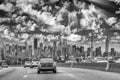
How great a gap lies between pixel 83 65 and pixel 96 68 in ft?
31.1

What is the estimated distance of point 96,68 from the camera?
5047cm

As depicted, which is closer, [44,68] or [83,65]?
[44,68]

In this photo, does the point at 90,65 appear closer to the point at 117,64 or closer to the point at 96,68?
the point at 96,68

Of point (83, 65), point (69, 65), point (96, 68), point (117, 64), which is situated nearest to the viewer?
point (117, 64)

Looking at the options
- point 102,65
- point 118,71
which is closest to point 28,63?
point 102,65

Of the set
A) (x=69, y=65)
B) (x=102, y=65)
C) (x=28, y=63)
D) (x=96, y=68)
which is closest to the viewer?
(x=102, y=65)

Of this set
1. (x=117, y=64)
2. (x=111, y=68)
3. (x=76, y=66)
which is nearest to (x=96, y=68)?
(x=111, y=68)

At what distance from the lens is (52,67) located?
4025 centimetres

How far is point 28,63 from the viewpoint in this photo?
81938 mm

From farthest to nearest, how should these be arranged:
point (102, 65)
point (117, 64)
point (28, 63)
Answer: point (28, 63)
point (102, 65)
point (117, 64)

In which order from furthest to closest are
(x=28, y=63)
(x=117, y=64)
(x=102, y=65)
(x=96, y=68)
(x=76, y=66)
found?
(x=28, y=63), (x=76, y=66), (x=96, y=68), (x=102, y=65), (x=117, y=64)

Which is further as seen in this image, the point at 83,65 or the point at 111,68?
the point at 83,65

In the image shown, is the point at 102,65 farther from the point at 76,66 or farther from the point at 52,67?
the point at 76,66

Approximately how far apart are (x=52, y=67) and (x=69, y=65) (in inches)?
1277
